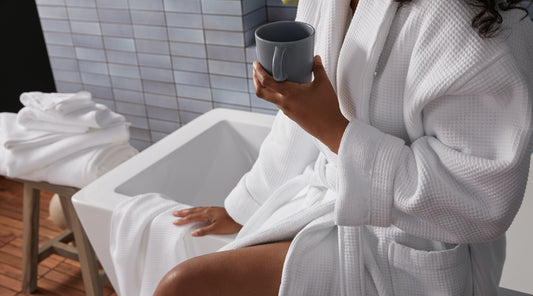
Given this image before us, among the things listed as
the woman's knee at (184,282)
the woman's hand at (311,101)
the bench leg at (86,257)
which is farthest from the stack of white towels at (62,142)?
the woman's hand at (311,101)

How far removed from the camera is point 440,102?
31.1 inches

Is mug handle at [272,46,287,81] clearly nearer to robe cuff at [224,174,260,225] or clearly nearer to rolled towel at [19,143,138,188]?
robe cuff at [224,174,260,225]

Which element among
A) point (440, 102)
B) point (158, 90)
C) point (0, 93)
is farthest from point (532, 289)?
point (0, 93)

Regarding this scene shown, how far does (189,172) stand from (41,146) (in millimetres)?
460

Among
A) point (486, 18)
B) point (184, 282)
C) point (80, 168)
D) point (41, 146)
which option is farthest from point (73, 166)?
point (486, 18)

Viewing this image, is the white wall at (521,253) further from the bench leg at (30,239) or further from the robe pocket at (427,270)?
the bench leg at (30,239)

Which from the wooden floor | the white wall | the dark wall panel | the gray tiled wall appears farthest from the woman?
the dark wall panel

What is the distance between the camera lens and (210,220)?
4.01 ft

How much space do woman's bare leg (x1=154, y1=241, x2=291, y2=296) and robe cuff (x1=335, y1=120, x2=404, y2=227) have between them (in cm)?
18

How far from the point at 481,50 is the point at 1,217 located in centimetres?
225

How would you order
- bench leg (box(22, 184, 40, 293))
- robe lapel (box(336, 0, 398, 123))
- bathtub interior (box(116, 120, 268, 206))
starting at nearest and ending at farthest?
robe lapel (box(336, 0, 398, 123))
bathtub interior (box(116, 120, 268, 206))
bench leg (box(22, 184, 40, 293))

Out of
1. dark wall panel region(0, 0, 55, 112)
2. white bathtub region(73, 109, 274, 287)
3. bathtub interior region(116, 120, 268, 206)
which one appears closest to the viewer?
white bathtub region(73, 109, 274, 287)

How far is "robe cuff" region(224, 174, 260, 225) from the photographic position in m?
1.26

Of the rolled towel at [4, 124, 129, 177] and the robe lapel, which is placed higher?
→ the robe lapel
